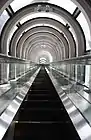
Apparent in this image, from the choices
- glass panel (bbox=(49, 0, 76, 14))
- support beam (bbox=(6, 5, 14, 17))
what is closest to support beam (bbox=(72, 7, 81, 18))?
glass panel (bbox=(49, 0, 76, 14))

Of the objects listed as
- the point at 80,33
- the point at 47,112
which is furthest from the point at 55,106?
the point at 80,33

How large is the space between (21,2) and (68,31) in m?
A: 7.05

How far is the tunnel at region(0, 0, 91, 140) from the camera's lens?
4703 millimetres

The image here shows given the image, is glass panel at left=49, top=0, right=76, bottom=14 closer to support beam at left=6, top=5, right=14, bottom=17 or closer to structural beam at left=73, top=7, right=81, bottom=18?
structural beam at left=73, top=7, right=81, bottom=18

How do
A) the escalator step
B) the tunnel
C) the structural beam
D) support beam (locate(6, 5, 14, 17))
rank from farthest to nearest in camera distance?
1. the structural beam
2. support beam (locate(6, 5, 14, 17))
3. the escalator step
4. the tunnel

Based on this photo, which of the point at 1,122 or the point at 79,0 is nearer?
the point at 1,122

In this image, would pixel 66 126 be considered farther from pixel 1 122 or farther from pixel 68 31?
pixel 68 31

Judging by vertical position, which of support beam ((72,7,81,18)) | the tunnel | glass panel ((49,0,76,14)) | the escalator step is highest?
glass panel ((49,0,76,14))

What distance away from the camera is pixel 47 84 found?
522 inches

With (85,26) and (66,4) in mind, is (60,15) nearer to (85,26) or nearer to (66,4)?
(66,4)

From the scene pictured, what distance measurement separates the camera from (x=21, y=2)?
17406 millimetres

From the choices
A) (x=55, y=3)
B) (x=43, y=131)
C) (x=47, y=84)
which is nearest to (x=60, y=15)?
(x=55, y=3)

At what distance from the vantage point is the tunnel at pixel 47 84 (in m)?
4.70

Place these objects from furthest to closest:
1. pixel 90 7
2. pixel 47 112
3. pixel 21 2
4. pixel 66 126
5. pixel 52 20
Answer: pixel 52 20 < pixel 21 2 < pixel 90 7 < pixel 47 112 < pixel 66 126
